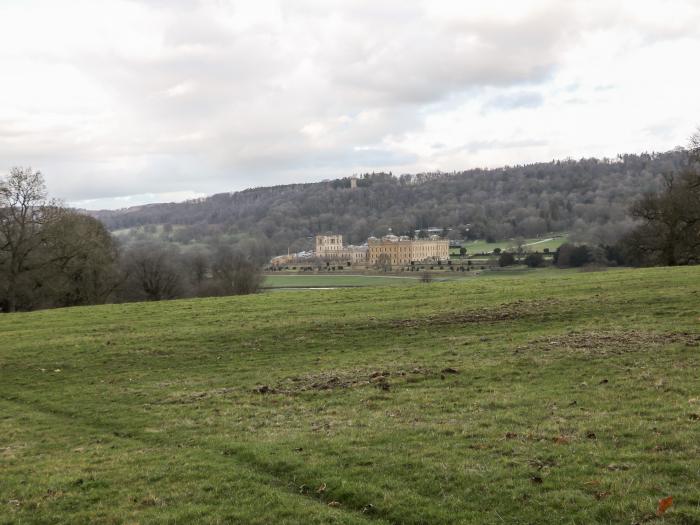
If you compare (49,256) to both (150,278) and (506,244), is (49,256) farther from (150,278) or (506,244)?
(506,244)

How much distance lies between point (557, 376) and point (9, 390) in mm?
15177

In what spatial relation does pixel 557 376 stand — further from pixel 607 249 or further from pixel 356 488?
pixel 607 249

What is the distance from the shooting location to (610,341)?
16625 millimetres

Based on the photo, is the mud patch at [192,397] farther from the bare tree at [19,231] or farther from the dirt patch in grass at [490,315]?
the bare tree at [19,231]

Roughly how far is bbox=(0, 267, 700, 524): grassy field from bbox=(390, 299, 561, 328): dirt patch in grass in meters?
0.14

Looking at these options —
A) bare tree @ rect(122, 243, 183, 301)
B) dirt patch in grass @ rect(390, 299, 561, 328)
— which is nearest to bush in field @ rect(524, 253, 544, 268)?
bare tree @ rect(122, 243, 183, 301)

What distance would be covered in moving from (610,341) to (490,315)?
20.0 feet

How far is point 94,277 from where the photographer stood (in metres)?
55.8

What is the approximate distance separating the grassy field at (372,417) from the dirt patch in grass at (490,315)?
144 mm

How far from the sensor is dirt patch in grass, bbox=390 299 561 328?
71.4 ft

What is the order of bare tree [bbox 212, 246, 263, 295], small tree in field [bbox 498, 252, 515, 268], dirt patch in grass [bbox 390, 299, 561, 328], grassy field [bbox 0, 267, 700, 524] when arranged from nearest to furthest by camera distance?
grassy field [bbox 0, 267, 700, 524] < dirt patch in grass [bbox 390, 299, 561, 328] < bare tree [bbox 212, 246, 263, 295] < small tree in field [bbox 498, 252, 515, 268]

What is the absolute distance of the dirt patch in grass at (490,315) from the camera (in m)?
21.8

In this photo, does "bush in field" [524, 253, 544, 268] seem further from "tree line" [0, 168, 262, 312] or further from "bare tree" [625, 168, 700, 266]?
"tree line" [0, 168, 262, 312]

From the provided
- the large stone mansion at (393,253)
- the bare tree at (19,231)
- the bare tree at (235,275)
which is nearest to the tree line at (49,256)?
the bare tree at (19,231)
